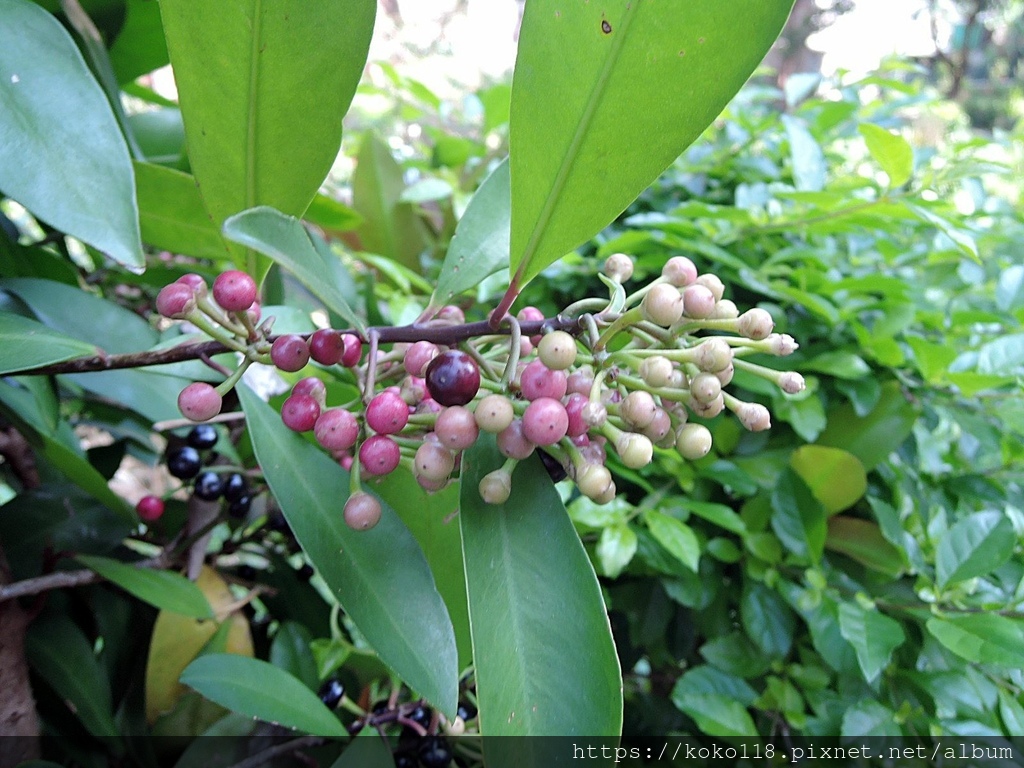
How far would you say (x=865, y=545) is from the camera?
885 millimetres

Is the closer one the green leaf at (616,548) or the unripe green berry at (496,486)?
the unripe green berry at (496,486)

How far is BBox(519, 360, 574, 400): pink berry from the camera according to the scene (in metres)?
0.44

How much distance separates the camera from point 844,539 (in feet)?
2.97

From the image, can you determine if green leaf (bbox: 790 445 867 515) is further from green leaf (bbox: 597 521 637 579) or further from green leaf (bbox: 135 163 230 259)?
green leaf (bbox: 135 163 230 259)

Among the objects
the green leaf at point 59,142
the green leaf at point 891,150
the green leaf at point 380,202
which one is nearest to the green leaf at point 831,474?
the green leaf at point 891,150

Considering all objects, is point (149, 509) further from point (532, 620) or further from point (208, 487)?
point (532, 620)

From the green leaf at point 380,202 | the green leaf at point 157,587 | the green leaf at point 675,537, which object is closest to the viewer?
the green leaf at point 157,587

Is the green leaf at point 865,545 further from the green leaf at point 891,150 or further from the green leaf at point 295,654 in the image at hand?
the green leaf at point 295,654

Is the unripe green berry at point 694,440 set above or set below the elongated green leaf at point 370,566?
above

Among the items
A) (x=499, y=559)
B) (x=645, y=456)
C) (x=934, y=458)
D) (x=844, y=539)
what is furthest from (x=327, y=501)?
(x=934, y=458)

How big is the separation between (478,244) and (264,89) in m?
0.23

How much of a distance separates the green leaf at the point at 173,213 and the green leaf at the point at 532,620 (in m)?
0.43

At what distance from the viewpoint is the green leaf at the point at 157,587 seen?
711 millimetres

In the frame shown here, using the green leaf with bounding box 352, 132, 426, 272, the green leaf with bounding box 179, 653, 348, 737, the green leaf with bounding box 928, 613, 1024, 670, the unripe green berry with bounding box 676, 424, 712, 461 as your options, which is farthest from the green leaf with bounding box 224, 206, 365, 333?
the green leaf with bounding box 352, 132, 426, 272
